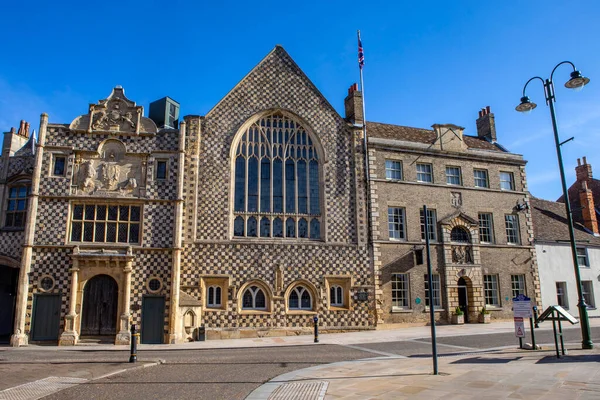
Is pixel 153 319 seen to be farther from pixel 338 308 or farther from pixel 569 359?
pixel 569 359

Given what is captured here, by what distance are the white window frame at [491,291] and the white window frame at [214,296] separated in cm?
1548

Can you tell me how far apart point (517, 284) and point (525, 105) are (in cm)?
1563

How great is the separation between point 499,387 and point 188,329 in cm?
1535

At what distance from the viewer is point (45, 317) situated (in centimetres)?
1998

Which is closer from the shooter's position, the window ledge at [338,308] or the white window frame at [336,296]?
the window ledge at [338,308]

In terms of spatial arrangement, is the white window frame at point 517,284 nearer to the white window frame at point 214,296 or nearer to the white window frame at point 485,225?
the white window frame at point 485,225

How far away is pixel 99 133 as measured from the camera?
72.5 ft

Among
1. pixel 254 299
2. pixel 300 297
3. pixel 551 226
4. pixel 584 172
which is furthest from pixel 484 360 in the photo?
pixel 584 172

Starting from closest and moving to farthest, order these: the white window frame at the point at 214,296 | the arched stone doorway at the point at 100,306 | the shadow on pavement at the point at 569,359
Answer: the shadow on pavement at the point at 569,359 < the arched stone doorway at the point at 100,306 < the white window frame at the point at 214,296

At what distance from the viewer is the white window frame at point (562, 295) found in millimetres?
29094

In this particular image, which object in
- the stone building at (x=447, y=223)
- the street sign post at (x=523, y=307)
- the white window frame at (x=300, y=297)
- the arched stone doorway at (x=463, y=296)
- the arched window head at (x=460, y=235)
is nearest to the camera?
the street sign post at (x=523, y=307)

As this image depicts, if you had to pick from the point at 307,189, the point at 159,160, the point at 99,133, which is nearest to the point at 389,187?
the point at 307,189

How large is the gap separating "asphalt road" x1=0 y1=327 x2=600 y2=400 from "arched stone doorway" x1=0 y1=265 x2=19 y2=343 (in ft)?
27.2

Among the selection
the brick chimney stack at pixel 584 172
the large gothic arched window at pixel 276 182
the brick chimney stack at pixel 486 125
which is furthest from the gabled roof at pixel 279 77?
the brick chimney stack at pixel 584 172
